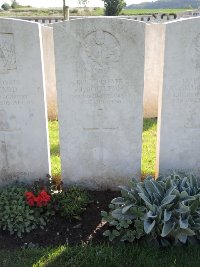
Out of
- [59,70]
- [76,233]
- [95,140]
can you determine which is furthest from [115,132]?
[76,233]

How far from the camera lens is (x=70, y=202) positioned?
4.18m

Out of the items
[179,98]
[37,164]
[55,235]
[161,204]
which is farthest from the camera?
[37,164]

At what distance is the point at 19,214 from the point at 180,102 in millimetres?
2335

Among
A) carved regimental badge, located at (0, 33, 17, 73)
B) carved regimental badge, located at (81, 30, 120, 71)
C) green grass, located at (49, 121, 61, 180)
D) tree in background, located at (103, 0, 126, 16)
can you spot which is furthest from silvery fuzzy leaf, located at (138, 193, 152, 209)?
tree in background, located at (103, 0, 126, 16)

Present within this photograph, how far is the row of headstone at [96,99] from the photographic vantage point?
4.02 metres

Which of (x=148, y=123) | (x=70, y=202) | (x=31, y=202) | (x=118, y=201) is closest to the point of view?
(x=118, y=201)

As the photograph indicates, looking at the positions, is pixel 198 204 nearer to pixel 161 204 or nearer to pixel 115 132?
pixel 161 204

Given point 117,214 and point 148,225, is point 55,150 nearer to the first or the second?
point 117,214

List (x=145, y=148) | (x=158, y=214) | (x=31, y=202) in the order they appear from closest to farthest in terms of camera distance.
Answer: (x=158, y=214) → (x=31, y=202) → (x=145, y=148)

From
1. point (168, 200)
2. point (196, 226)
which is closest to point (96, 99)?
point (168, 200)

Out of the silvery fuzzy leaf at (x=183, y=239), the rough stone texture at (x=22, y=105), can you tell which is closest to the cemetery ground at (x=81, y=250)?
the silvery fuzzy leaf at (x=183, y=239)

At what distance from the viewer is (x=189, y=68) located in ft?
13.5

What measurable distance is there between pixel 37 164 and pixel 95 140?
847mm

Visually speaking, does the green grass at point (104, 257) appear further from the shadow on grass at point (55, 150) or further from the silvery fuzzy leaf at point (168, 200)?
the shadow on grass at point (55, 150)
